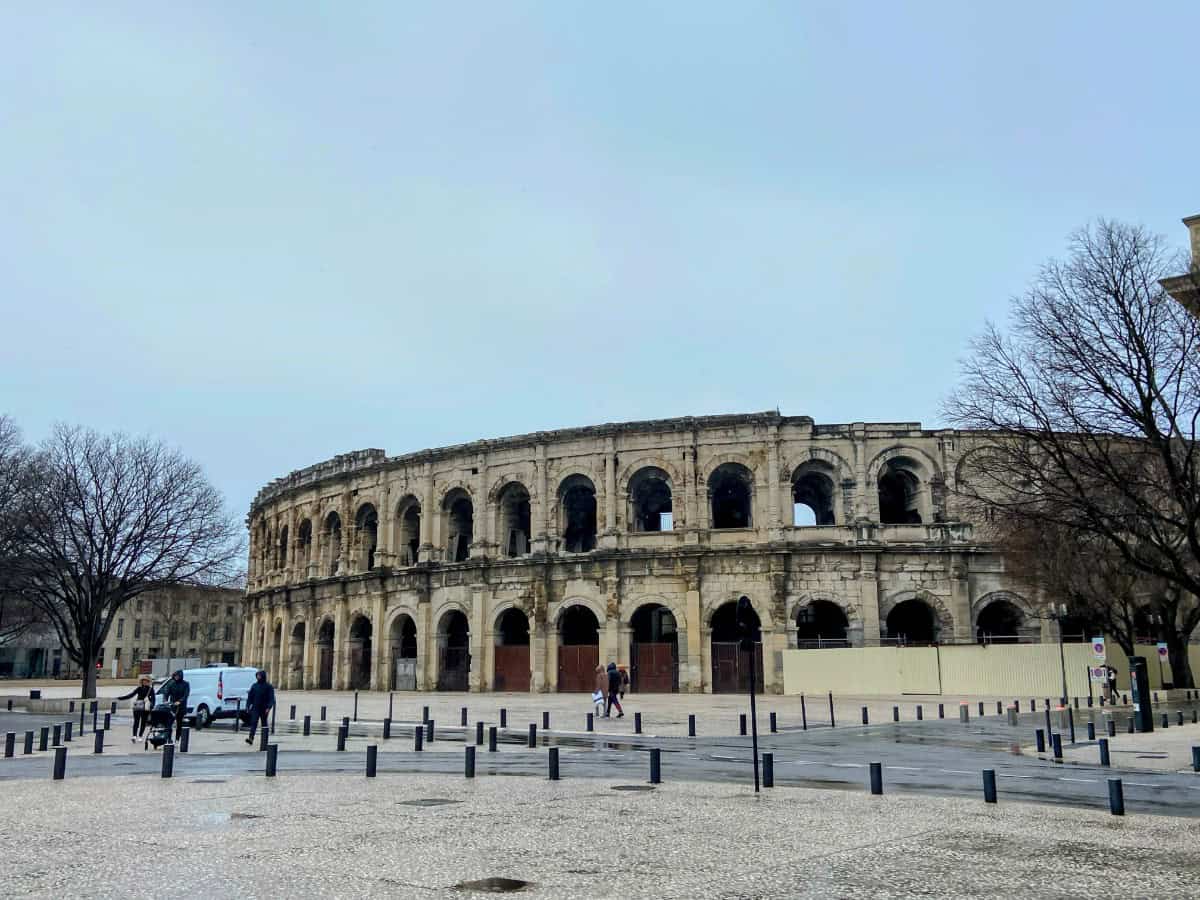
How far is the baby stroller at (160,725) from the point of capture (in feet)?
66.4

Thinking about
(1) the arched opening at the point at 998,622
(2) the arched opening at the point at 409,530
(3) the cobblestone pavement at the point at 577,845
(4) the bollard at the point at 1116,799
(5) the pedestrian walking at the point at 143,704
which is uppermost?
(2) the arched opening at the point at 409,530

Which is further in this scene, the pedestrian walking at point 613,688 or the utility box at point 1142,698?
the pedestrian walking at point 613,688

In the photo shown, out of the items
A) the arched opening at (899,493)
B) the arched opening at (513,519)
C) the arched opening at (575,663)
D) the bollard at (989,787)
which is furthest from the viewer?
the arched opening at (513,519)

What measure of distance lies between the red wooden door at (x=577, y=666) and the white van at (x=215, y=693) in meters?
16.9

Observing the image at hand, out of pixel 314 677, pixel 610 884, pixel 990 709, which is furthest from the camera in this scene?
pixel 314 677

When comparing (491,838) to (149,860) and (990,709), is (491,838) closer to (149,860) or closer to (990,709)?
(149,860)

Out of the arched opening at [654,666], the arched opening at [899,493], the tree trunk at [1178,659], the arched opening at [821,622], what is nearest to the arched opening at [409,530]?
the arched opening at [654,666]

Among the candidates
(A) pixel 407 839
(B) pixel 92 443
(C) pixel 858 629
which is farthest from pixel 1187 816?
(B) pixel 92 443

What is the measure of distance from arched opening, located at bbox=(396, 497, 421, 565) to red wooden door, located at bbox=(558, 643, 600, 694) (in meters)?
10.5

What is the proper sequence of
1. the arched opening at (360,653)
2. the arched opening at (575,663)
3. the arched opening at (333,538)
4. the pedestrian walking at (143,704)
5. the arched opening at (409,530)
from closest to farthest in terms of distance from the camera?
the pedestrian walking at (143,704) → the arched opening at (575,663) → the arched opening at (409,530) → the arched opening at (360,653) → the arched opening at (333,538)

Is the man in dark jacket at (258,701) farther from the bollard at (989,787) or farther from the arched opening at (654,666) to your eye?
the arched opening at (654,666)

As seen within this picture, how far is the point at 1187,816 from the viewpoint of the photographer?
11.4 metres

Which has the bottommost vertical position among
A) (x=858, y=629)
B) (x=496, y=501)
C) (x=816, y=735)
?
(x=816, y=735)

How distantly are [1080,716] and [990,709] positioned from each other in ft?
13.3
